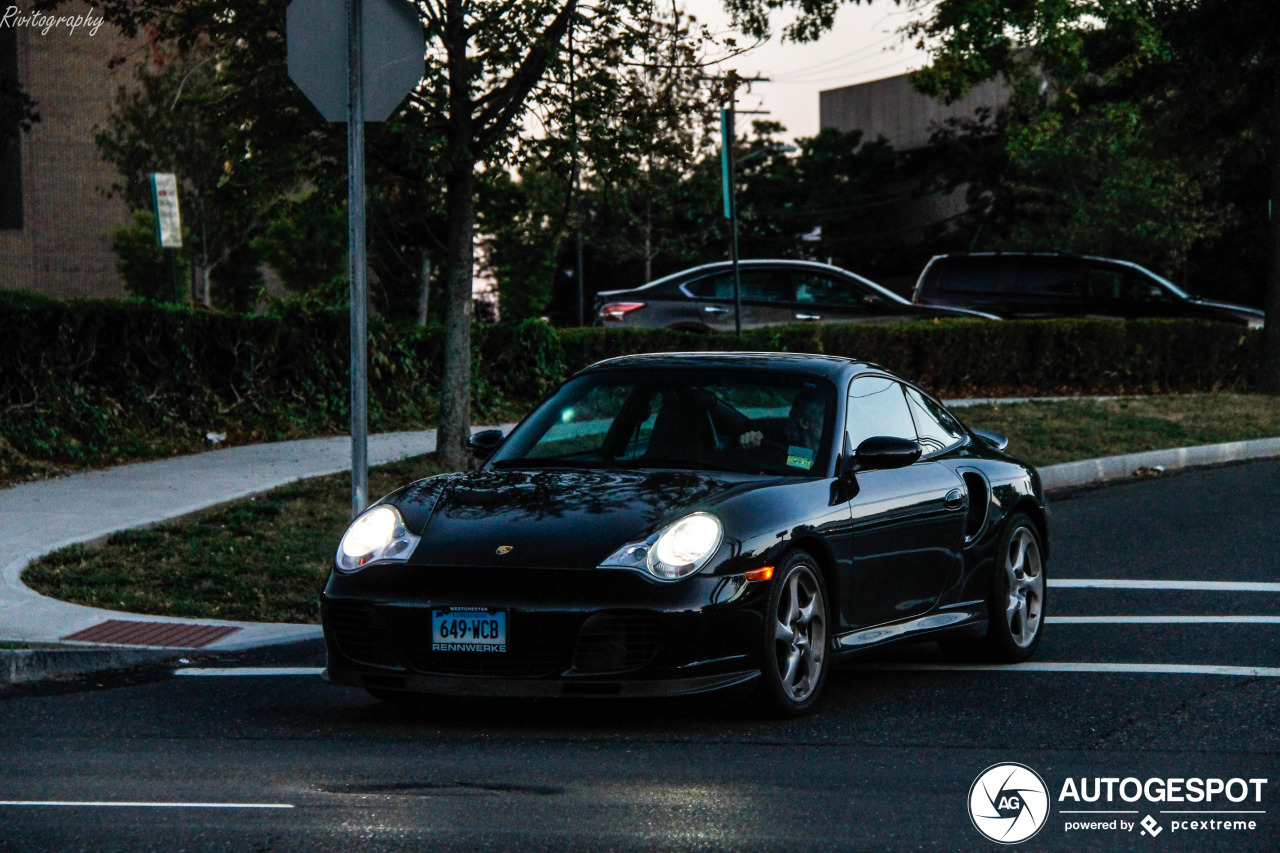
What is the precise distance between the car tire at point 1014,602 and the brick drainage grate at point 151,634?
357 centimetres

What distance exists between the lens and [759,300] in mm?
24547

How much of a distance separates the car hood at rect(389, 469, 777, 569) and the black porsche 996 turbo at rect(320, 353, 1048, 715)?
1cm

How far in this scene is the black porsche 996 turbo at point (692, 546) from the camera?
6023mm

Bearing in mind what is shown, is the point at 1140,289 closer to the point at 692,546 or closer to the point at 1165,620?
the point at 1165,620

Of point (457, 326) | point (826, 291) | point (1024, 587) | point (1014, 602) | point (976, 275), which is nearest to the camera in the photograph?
point (1014, 602)

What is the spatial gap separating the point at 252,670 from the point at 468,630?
211 cm

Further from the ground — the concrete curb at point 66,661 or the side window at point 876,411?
the side window at point 876,411

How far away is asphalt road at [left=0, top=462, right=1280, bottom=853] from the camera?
4.80 m

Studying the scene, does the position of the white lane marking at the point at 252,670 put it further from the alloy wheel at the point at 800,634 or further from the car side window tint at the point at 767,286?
the car side window tint at the point at 767,286

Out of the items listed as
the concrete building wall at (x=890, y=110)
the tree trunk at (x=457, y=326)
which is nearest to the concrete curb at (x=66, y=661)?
the tree trunk at (x=457, y=326)

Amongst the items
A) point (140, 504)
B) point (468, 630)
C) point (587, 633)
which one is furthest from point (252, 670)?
point (140, 504)

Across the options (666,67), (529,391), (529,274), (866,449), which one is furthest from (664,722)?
(529,274)

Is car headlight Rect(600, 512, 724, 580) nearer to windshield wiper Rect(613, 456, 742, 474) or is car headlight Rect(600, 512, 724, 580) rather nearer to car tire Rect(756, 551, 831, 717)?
car tire Rect(756, 551, 831, 717)

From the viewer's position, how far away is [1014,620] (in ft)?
26.1
